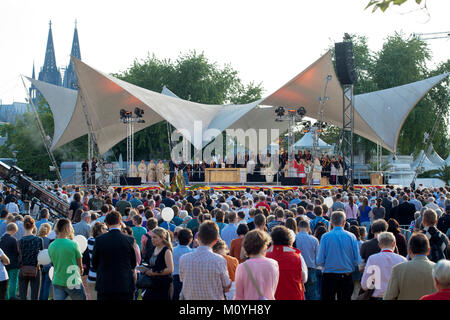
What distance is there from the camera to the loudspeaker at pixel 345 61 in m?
20.3

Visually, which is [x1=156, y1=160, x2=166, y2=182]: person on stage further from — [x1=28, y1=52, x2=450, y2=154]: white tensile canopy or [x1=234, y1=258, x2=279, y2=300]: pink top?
[x1=234, y1=258, x2=279, y2=300]: pink top

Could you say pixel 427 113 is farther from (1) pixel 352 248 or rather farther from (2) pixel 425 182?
(1) pixel 352 248

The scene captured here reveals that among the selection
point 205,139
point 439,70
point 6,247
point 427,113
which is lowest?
point 6,247

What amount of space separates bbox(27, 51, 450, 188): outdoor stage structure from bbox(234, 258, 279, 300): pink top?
19740 mm

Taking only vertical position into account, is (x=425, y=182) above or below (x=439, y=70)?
below

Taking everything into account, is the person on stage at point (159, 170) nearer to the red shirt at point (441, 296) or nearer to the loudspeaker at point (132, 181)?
the loudspeaker at point (132, 181)

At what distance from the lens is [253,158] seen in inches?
1109

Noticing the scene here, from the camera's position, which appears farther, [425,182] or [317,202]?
[425,182]

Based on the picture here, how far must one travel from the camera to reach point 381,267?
5066 mm

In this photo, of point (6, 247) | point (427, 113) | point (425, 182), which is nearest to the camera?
point (6, 247)

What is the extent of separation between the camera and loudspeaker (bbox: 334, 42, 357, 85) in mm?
20263
